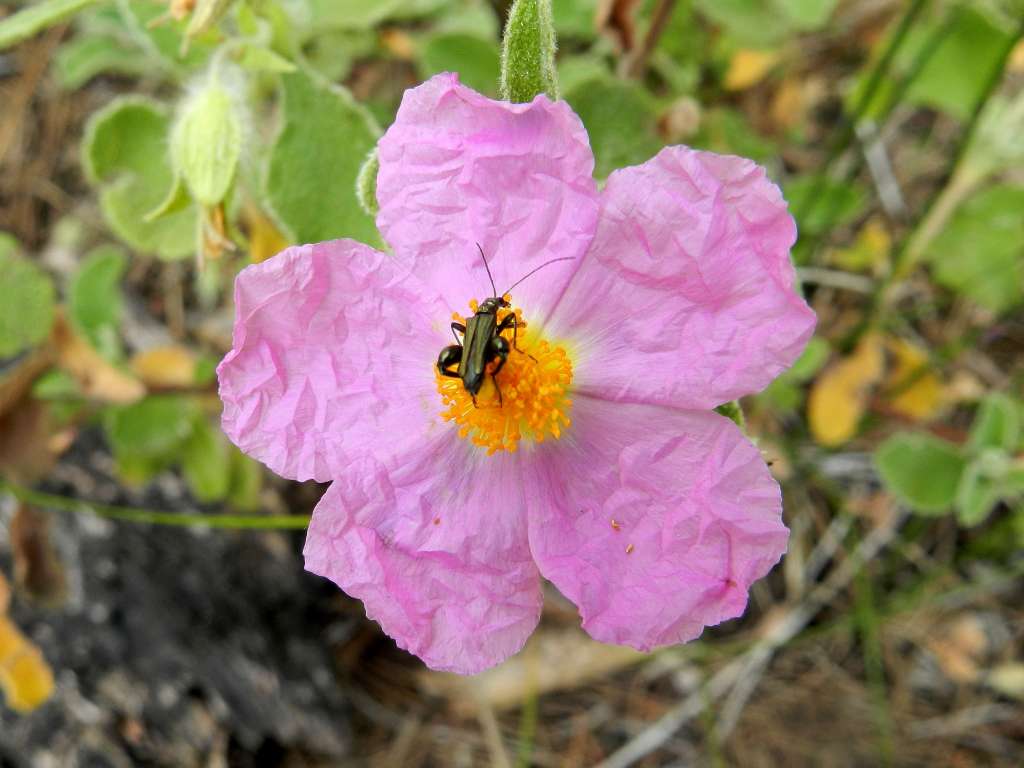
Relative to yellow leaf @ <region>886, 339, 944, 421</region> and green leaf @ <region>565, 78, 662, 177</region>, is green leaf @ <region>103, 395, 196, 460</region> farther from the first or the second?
yellow leaf @ <region>886, 339, 944, 421</region>

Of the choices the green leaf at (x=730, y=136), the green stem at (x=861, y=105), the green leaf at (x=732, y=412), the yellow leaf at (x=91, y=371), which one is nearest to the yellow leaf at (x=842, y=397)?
the green stem at (x=861, y=105)

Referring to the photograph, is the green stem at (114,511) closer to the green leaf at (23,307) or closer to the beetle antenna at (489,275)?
the green leaf at (23,307)

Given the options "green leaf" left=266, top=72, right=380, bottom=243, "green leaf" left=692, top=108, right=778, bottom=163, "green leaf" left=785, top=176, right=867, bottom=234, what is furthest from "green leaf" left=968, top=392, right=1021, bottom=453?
"green leaf" left=266, top=72, right=380, bottom=243

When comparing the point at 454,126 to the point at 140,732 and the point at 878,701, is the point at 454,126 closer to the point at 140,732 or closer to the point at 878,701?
the point at 140,732

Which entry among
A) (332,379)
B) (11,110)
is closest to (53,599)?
(332,379)

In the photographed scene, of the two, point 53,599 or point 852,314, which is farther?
point 852,314

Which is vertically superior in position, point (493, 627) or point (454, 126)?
point (454, 126)

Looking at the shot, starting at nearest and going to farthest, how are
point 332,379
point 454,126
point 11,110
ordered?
point 454,126 → point 332,379 → point 11,110
